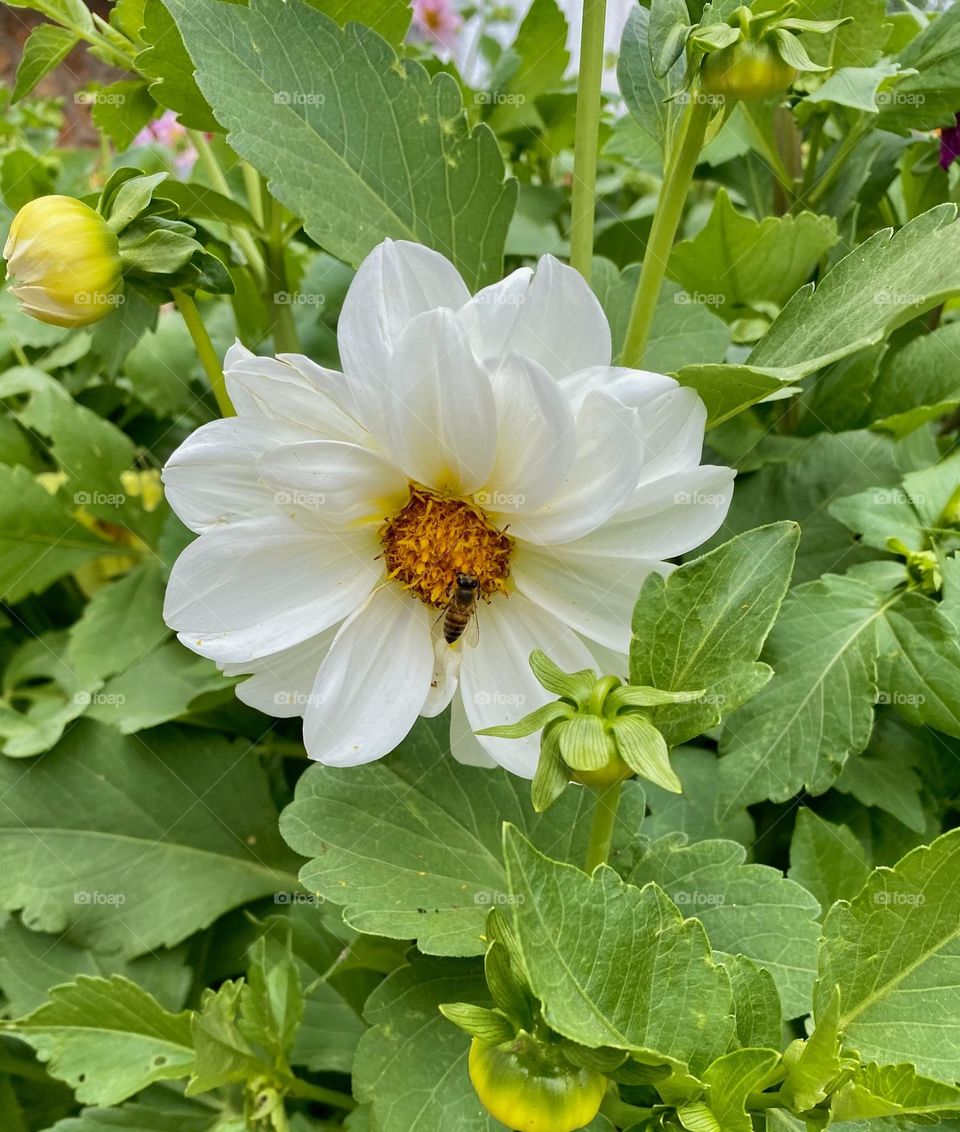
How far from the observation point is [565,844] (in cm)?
47

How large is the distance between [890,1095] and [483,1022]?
13 centimetres

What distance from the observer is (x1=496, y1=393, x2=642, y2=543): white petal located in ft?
1.23

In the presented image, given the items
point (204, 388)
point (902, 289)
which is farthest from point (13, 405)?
point (902, 289)

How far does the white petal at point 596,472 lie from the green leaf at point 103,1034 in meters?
0.31

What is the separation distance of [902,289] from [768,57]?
10 cm

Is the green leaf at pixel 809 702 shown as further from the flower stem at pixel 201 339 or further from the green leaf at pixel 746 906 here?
the flower stem at pixel 201 339

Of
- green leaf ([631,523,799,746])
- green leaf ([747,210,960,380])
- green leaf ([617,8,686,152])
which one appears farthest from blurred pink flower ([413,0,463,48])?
green leaf ([631,523,799,746])

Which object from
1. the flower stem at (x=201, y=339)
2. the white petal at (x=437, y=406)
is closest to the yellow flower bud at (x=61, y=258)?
the flower stem at (x=201, y=339)

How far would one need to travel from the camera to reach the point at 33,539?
0.76 meters

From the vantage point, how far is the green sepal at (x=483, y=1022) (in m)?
0.33

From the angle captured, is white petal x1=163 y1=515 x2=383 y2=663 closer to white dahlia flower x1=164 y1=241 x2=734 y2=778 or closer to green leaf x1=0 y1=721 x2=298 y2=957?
white dahlia flower x1=164 y1=241 x2=734 y2=778

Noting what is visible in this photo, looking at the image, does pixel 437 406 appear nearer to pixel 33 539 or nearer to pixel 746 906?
pixel 746 906

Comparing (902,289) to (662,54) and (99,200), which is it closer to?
(662,54)

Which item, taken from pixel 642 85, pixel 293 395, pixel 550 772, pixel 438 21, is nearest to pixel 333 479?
pixel 293 395
